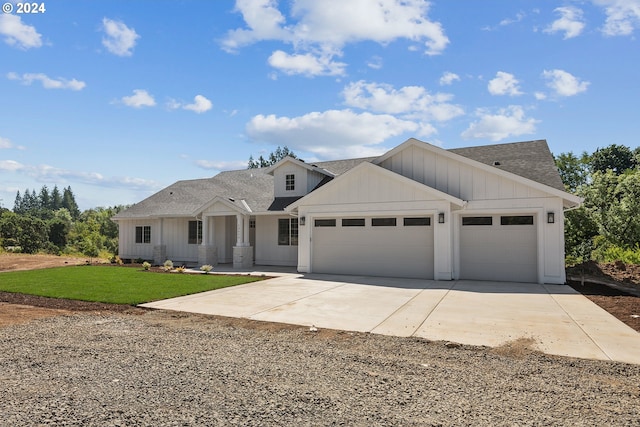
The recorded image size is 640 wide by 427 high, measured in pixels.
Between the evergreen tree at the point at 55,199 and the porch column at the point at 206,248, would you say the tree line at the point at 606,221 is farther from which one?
the evergreen tree at the point at 55,199

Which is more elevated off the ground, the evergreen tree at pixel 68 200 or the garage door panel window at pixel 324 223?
the evergreen tree at pixel 68 200

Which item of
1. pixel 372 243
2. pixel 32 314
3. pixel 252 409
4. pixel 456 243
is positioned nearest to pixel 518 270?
pixel 456 243

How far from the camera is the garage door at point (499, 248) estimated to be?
12898mm

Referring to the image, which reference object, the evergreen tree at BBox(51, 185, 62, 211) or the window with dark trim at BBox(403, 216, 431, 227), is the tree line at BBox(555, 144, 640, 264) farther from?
the evergreen tree at BBox(51, 185, 62, 211)

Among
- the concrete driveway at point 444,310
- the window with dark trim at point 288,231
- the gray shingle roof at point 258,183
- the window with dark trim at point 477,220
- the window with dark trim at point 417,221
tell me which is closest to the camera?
the concrete driveway at point 444,310

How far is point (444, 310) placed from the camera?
827 centimetres

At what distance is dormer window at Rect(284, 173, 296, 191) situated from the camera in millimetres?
18906

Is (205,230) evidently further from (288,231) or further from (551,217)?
(551,217)

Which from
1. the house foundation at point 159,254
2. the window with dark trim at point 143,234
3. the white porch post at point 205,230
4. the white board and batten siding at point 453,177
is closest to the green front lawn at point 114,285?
the white porch post at point 205,230

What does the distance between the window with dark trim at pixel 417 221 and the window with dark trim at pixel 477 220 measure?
133 cm

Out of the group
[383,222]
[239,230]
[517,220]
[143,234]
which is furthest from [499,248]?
[143,234]

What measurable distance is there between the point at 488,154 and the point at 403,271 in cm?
693

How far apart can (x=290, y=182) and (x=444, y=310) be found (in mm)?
12116

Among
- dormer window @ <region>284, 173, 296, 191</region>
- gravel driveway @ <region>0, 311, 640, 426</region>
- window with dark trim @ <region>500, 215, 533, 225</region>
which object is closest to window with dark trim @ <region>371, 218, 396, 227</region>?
window with dark trim @ <region>500, 215, 533, 225</region>
